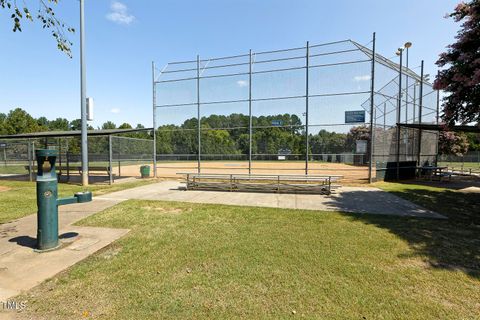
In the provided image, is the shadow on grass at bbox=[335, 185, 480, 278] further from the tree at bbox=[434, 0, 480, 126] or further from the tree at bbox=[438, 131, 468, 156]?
the tree at bbox=[438, 131, 468, 156]

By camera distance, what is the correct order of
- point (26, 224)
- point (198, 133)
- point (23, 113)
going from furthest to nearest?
point (23, 113) → point (198, 133) → point (26, 224)

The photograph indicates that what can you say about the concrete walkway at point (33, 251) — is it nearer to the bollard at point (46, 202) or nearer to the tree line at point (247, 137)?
the bollard at point (46, 202)

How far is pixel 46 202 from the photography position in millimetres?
4121

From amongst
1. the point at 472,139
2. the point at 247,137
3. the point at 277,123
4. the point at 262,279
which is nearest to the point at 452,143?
the point at 277,123

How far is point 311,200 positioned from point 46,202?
7.08 m

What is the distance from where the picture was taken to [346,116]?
12664 mm

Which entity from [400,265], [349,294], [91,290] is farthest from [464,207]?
[91,290]

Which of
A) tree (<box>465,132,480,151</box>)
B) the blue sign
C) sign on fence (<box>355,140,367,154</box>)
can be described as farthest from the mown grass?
tree (<box>465,132,480,151</box>)

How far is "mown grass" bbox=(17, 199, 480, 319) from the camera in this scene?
8.73 feet

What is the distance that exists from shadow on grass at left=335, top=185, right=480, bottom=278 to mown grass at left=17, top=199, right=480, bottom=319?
7 centimetres

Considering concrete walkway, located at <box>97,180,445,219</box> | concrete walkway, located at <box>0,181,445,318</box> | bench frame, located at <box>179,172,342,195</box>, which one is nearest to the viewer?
concrete walkway, located at <box>0,181,445,318</box>

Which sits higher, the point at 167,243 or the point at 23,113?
the point at 23,113

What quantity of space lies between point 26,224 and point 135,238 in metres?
2.96

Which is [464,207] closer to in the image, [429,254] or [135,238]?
[429,254]
